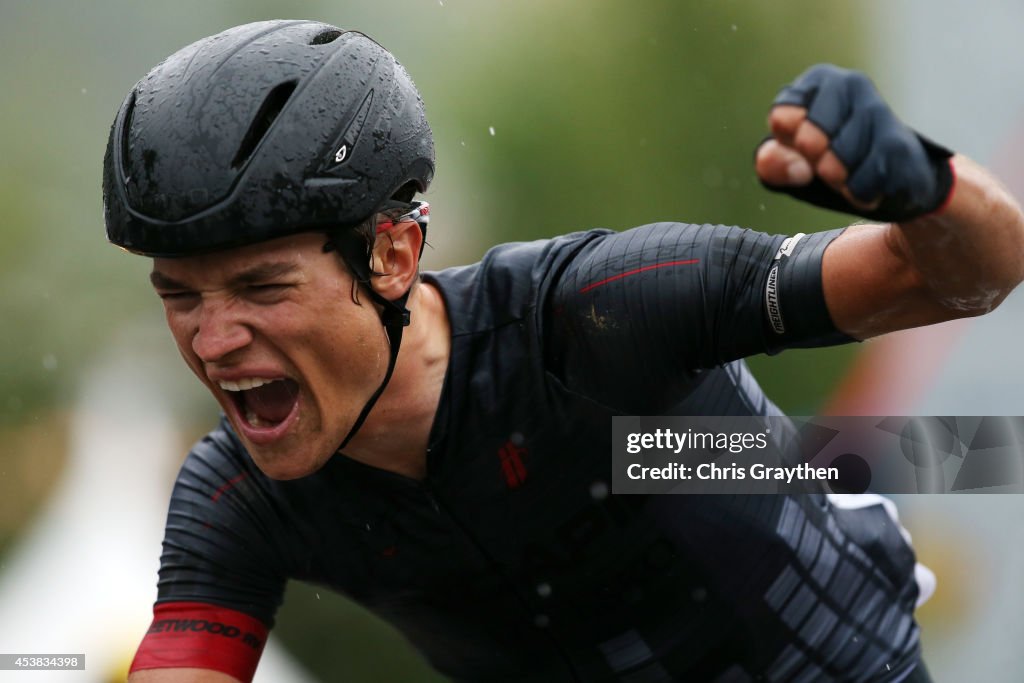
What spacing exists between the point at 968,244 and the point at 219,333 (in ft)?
4.54

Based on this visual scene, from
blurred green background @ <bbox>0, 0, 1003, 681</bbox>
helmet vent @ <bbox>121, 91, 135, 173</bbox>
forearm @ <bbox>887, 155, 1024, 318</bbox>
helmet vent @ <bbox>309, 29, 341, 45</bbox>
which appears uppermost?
helmet vent @ <bbox>309, 29, 341, 45</bbox>

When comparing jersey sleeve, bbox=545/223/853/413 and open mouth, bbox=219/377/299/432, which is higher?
jersey sleeve, bbox=545/223/853/413

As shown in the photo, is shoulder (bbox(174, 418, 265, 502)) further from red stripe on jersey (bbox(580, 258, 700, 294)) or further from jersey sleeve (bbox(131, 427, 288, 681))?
red stripe on jersey (bbox(580, 258, 700, 294))

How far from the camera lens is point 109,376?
23.2ft

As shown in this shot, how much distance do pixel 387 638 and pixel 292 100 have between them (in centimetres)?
502

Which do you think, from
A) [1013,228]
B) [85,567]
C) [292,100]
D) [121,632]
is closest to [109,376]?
[85,567]

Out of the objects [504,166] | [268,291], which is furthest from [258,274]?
[504,166]

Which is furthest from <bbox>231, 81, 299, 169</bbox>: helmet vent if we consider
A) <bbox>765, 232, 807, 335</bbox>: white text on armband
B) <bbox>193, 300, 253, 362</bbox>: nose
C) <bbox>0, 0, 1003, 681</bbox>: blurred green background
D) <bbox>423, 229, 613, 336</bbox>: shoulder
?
<bbox>0, 0, 1003, 681</bbox>: blurred green background

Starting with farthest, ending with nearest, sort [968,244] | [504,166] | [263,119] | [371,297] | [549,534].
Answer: [504,166], [549,534], [371,297], [263,119], [968,244]

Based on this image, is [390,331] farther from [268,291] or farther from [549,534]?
[549,534]

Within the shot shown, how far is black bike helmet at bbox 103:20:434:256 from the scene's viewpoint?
87.4 inches

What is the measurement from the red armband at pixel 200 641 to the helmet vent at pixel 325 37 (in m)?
1.31

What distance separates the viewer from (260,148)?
7.39 feet

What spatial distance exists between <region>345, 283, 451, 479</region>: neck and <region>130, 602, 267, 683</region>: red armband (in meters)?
0.49
